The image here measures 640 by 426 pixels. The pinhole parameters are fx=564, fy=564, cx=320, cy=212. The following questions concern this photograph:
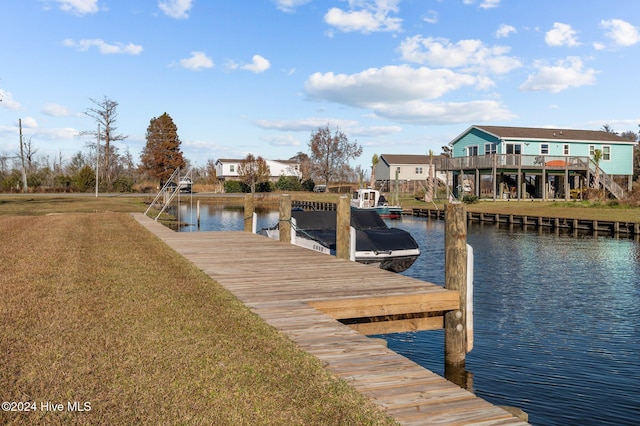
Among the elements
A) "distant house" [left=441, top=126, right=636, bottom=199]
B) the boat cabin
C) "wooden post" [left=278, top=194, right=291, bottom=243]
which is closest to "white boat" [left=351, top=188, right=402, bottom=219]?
the boat cabin

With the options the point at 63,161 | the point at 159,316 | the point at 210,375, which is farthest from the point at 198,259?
the point at 63,161

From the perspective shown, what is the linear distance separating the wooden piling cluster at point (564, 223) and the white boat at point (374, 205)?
287 inches

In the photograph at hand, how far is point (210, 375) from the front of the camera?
5.85 metres

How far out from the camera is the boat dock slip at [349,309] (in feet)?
17.6

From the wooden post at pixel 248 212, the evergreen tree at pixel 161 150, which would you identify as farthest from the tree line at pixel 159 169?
the wooden post at pixel 248 212

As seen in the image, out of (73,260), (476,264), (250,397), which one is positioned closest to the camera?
(250,397)

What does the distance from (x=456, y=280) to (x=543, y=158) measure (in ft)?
158

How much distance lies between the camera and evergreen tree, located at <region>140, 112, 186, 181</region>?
92.7 metres

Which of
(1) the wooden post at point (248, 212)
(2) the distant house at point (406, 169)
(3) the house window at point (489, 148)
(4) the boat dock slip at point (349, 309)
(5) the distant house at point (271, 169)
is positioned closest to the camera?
(4) the boat dock slip at point (349, 309)

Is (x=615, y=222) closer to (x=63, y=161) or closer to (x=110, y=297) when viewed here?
(x=110, y=297)

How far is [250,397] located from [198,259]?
382 inches

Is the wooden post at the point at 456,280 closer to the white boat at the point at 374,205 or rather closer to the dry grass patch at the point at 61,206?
the dry grass patch at the point at 61,206

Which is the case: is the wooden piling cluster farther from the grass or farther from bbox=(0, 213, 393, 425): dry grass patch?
bbox=(0, 213, 393, 425): dry grass patch

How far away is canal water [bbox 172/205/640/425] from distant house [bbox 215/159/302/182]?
322 ft
